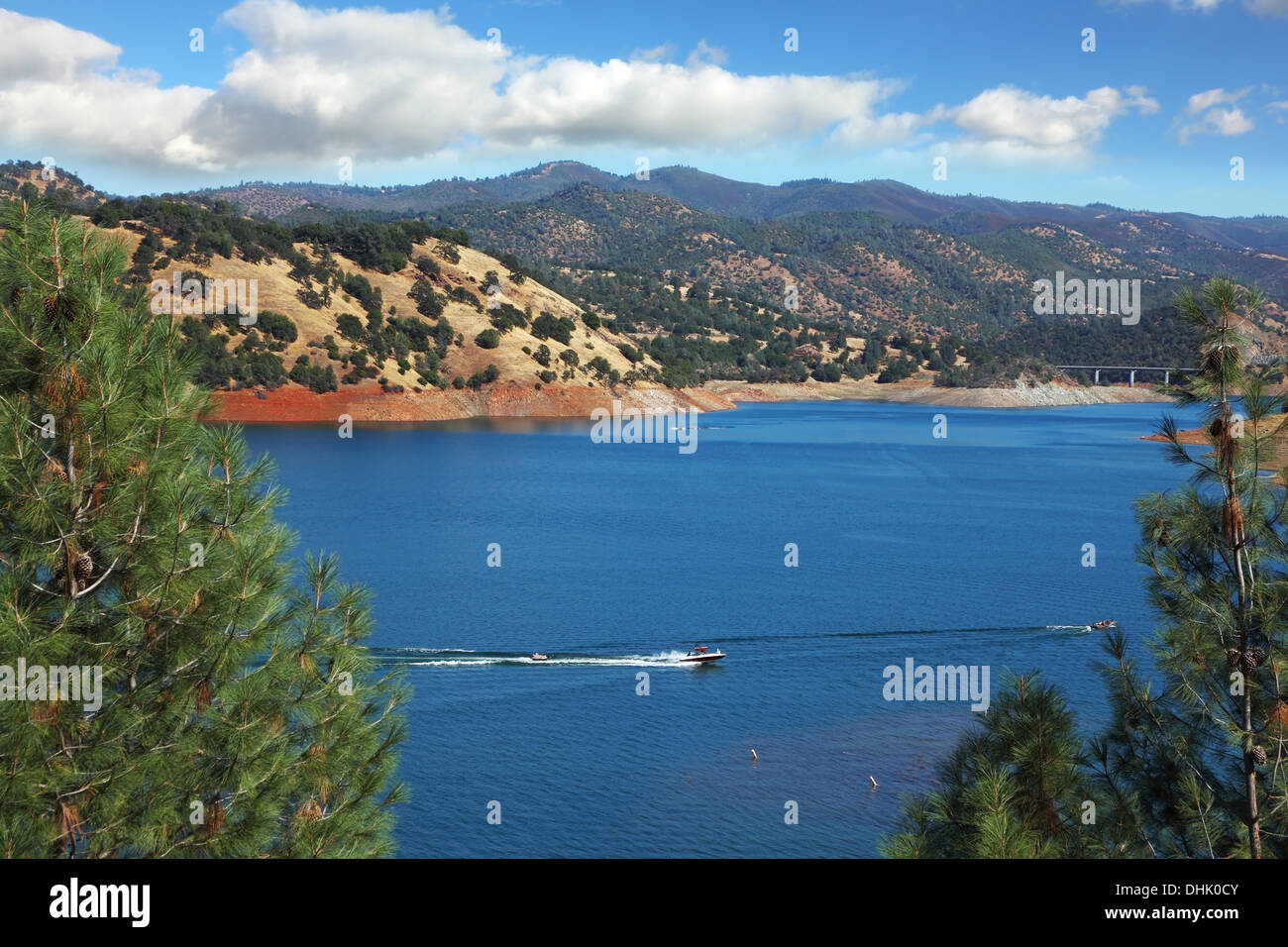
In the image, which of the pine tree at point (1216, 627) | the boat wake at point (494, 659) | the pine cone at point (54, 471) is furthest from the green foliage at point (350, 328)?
the pine cone at point (54, 471)

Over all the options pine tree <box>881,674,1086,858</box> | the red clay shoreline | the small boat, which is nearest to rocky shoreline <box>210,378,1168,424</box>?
the red clay shoreline

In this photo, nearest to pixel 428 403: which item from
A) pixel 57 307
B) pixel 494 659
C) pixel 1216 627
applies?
pixel 494 659

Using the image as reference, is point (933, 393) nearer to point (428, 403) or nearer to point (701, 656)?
point (428, 403)

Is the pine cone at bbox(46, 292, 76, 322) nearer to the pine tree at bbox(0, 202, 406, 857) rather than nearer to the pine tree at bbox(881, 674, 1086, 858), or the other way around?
the pine tree at bbox(0, 202, 406, 857)

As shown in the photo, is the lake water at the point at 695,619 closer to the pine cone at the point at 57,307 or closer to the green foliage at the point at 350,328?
the pine cone at the point at 57,307
